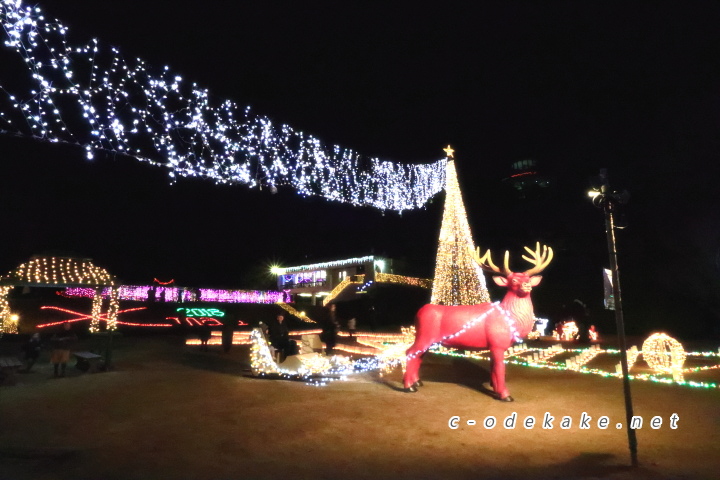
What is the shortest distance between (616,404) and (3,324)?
21.4m

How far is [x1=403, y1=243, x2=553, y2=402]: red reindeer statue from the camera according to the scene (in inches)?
326

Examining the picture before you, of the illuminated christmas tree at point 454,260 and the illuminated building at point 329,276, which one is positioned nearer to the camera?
the illuminated christmas tree at point 454,260

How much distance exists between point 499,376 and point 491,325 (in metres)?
0.89

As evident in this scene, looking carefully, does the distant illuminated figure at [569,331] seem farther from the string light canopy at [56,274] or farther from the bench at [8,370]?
the bench at [8,370]

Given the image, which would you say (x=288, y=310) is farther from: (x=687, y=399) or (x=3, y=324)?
(x=687, y=399)

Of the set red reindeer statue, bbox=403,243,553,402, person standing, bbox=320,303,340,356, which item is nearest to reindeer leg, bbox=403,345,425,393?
red reindeer statue, bbox=403,243,553,402

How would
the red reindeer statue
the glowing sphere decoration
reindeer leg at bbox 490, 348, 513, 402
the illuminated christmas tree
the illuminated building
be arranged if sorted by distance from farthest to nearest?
the illuminated building, the illuminated christmas tree, the glowing sphere decoration, the red reindeer statue, reindeer leg at bbox 490, 348, 513, 402

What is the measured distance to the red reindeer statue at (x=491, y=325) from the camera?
8.27 metres

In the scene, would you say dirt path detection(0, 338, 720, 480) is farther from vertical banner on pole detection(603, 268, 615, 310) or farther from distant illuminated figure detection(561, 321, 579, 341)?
distant illuminated figure detection(561, 321, 579, 341)

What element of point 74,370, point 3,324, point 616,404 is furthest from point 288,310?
point 616,404

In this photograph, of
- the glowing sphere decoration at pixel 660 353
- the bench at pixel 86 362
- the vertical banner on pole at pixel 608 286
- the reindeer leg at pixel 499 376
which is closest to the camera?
the reindeer leg at pixel 499 376

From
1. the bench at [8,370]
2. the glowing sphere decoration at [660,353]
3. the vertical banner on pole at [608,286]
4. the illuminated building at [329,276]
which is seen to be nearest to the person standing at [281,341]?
the bench at [8,370]

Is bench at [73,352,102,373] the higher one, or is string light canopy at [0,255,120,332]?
string light canopy at [0,255,120,332]

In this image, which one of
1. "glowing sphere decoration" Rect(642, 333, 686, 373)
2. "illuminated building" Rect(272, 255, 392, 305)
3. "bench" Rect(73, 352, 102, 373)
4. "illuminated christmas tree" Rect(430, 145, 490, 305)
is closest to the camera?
"glowing sphere decoration" Rect(642, 333, 686, 373)
